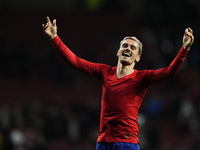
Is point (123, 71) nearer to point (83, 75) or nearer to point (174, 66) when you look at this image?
point (174, 66)

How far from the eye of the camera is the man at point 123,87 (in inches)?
117

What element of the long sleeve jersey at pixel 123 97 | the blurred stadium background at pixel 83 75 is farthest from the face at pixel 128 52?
the blurred stadium background at pixel 83 75

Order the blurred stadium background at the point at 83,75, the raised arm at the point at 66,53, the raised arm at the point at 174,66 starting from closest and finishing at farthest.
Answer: the raised arm at the point at 174,66, the raised arm at the point at 66,53, the blurred stadium background at the point at 83,75

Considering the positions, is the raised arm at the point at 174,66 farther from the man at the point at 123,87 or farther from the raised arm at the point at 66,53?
the raised arm at the point at 66,53

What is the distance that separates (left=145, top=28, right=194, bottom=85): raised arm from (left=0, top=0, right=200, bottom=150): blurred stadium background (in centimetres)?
399

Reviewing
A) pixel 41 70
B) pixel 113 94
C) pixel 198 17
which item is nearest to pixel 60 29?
pixel 41 70

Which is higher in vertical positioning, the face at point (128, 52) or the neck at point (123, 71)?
the face at point (128, 52)

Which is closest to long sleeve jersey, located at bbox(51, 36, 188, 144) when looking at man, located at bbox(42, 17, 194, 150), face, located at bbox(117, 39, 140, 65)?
man, located at bbox(42, 17, 194, 150)

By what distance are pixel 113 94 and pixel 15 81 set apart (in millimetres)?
6494

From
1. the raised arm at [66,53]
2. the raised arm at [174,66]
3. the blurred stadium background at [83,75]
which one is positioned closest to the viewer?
the raised arm at [174,66]

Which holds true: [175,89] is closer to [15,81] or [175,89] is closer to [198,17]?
[198,17]

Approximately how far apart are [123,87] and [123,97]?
102mm

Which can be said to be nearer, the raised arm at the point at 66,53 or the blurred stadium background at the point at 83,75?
the raised arm at the point at 66,53

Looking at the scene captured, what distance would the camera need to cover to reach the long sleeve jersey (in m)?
2.99
